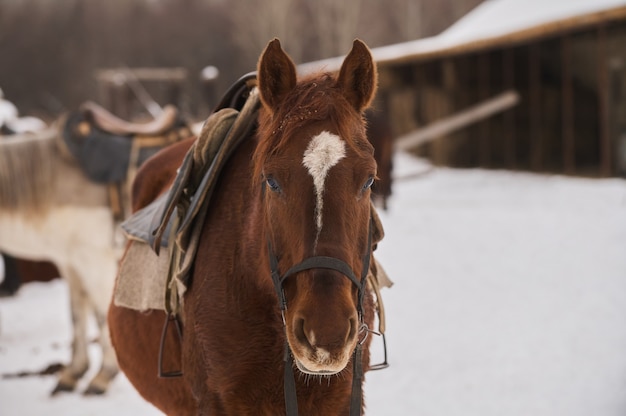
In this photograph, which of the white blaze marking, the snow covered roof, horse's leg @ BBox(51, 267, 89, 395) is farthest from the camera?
the snow covered roof

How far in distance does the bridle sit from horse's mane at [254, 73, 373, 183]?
0.89ft

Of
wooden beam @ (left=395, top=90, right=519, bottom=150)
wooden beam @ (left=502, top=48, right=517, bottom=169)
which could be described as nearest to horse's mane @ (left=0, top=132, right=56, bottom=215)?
wooden beam @ (left=395, top=90, right=519, bottom=150)

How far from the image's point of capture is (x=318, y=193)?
5.64 feet

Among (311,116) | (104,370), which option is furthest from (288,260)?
(104,370)

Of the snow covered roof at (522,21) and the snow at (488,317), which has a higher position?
the snow covered roof at (522,21)

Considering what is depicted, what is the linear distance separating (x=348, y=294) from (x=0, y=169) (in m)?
4.73

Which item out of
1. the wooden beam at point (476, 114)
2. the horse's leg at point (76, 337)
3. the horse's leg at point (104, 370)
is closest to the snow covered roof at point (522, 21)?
the wooden beam at point (476, 114)

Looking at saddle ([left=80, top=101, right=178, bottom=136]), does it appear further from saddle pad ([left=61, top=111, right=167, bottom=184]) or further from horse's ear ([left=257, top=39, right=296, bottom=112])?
horse's ear ([left=257, top=39, right=296, bottom=112])

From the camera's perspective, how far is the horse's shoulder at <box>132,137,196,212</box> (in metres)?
3.24

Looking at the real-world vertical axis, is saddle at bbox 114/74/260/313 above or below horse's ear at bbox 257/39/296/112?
below

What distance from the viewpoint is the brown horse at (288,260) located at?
167 cm

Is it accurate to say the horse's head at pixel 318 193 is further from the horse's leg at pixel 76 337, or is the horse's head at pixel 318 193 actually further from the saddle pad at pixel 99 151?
the horse's leg at pixel 76 337

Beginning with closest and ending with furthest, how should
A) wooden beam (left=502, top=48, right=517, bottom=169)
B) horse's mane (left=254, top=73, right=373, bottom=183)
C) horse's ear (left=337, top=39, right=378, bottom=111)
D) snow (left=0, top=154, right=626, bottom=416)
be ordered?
horse's mane (left=254, top=73, right=373, bottom=183)
horse's ear (left=337, top=39, right=378, bottom=111)
snow (left=0, top=154, right=626, bottom=416)
wooden beam (left=502, top=48, right=517, bottom=169)

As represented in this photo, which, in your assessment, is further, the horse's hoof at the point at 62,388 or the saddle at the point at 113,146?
the saddle at the point at 113,146
